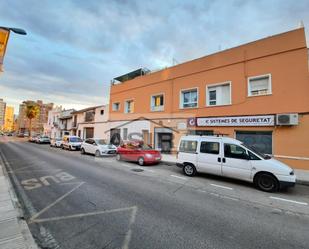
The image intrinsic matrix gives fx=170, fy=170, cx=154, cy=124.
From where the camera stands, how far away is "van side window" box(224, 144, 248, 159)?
23.3 feet

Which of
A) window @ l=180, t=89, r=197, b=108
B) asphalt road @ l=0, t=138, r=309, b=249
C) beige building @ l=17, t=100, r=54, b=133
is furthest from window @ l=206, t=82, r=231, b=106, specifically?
beige building @ l=17, t=100, r=54, b=133

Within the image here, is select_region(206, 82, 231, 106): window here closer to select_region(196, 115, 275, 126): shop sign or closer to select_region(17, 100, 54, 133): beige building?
select_region(196, 115, 275, 126): shop sign

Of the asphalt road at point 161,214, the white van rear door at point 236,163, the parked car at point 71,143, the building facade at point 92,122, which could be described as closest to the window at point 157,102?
the building facade at point 92,122

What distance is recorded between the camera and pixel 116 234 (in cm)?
351

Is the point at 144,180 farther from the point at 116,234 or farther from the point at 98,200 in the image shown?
the point at 116,234

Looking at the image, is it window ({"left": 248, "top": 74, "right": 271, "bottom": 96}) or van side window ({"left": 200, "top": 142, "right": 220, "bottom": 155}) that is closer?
van side window ({"left": 200, "top": 142, "right": 220, "bottom": 155})

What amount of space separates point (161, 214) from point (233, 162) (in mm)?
4335

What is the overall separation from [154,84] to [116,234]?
15.2m

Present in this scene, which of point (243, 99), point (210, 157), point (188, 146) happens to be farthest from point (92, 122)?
point (210, 157)


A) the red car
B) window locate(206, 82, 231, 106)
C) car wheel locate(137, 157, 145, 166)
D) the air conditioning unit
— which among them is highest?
window locate(206, 82, 231, 106)

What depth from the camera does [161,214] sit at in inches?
175

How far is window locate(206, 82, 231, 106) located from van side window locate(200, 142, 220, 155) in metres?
5.44

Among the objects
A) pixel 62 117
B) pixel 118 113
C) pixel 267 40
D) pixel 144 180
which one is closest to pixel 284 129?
pixel 267 40

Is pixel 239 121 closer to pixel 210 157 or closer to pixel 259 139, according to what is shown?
pixel 259 139
